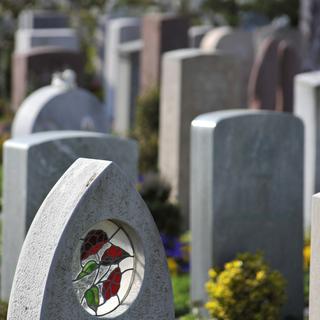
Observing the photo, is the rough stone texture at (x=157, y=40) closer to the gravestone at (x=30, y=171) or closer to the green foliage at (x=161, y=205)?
the green foliage at (x=161, y=205)

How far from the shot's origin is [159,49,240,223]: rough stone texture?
9.20 metres

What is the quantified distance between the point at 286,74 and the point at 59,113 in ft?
9.46

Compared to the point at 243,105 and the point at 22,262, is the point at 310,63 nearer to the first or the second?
the point at 243,105

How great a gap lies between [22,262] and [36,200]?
2038 mm

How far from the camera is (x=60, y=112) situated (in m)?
9.02

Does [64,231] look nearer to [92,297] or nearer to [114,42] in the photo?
[92,297]

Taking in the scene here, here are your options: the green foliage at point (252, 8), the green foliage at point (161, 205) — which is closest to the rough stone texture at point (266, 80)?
the green foliage at point (161, 205)

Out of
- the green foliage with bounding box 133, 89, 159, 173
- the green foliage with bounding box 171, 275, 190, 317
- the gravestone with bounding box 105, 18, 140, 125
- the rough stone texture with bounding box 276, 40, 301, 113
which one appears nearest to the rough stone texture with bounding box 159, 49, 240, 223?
the rough stone texture with bounding box 276, 40, 301, 113

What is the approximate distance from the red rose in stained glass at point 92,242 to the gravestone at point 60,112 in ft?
15.2

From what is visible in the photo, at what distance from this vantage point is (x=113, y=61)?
693 inches

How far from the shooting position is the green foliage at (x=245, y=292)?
227 inches

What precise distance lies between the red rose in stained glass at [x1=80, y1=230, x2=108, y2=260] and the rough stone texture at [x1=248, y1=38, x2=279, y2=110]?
6.65 metres

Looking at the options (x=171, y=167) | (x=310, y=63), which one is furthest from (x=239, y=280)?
(x=310, y=63)

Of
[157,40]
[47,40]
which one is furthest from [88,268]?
[47,40]
